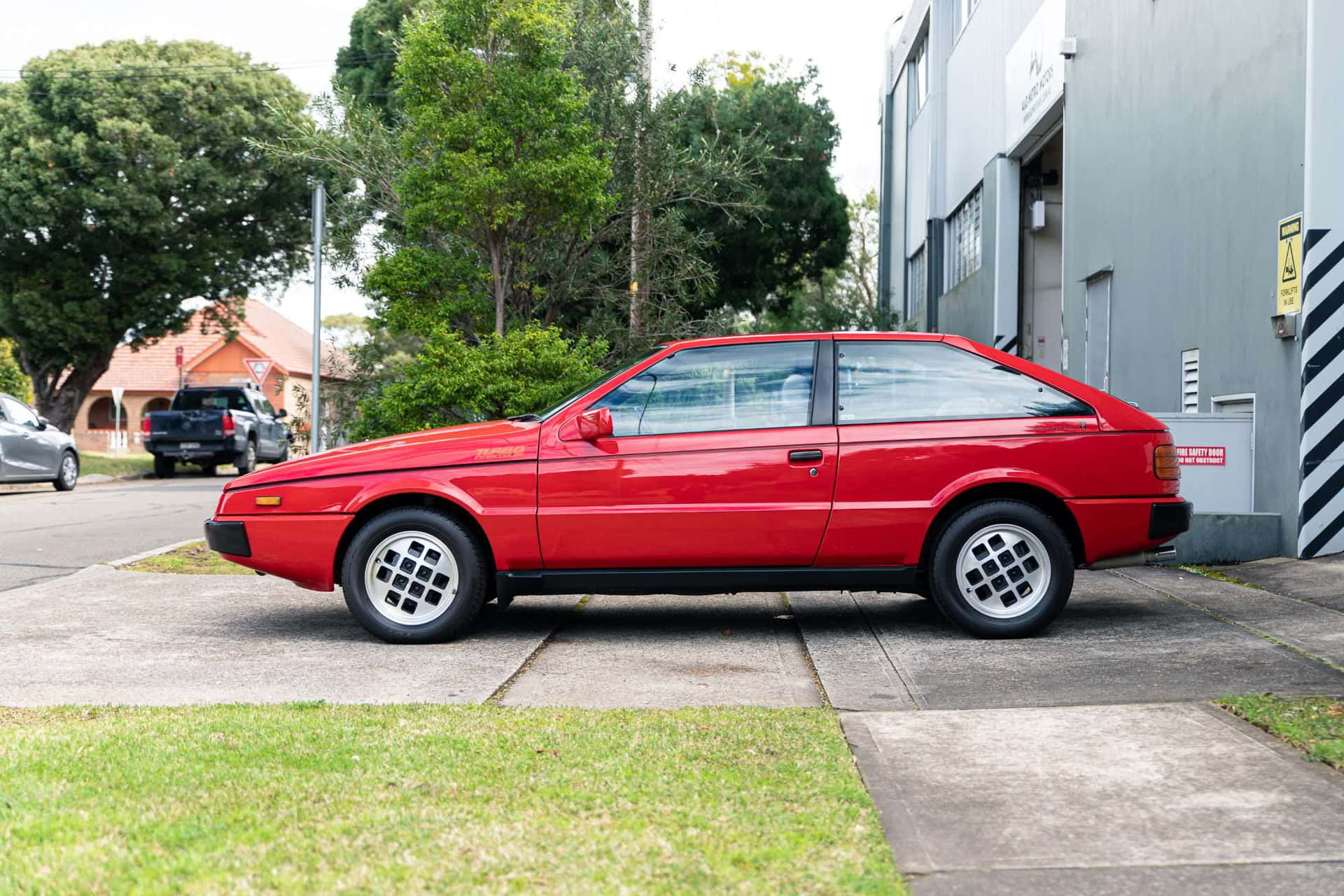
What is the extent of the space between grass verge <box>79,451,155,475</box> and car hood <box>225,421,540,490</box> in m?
24.0

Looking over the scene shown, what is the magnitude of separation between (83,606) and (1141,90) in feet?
34.5

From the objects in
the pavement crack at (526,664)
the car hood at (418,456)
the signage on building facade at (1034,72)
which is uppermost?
the signage on building facade at (1034,72)

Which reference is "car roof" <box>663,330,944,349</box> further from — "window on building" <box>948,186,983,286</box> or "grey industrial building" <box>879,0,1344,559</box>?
"window on building" <box>948,186,983,286</box>

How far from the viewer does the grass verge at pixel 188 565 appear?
34.2ft

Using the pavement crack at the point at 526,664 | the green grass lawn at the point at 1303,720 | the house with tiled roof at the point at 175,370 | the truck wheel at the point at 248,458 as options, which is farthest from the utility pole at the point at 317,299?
the house with tiled roof at the point at 175,370

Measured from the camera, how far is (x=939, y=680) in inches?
237

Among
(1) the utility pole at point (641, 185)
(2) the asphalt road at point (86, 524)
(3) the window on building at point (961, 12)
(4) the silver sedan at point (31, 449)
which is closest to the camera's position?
(2) the asphalt road at point (86, 524)

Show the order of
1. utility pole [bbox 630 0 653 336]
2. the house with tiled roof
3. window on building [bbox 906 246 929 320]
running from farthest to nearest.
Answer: the house with tiled roof
window on building [bbox 906 246 929 320]
utility pole [bbox 630 0 653 336]

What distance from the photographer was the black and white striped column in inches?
367

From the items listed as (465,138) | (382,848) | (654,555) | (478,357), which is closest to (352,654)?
(654,555)

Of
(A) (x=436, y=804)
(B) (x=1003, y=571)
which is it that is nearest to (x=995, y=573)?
(B) (x=1003, y=571)

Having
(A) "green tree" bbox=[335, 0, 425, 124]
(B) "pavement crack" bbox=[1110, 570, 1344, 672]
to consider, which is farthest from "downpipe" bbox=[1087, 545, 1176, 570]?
(A) "green tree" bbox=[335, 0, 425, 124]

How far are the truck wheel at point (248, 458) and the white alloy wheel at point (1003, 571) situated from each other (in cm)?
2481

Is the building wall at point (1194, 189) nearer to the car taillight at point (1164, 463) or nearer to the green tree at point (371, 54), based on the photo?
the car taillight at point (1164, 463)
